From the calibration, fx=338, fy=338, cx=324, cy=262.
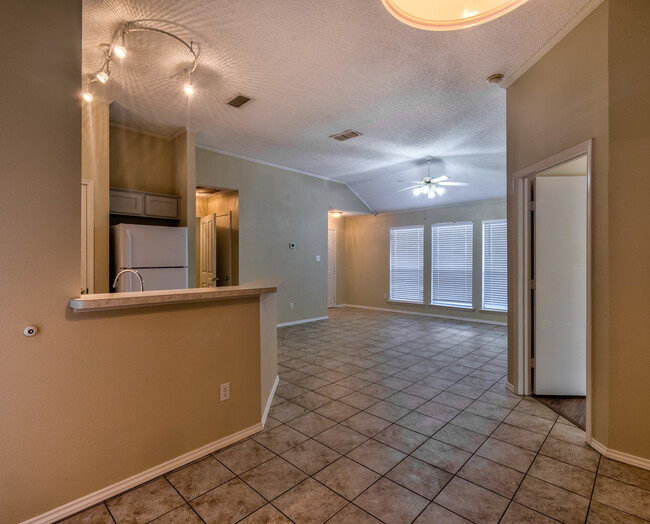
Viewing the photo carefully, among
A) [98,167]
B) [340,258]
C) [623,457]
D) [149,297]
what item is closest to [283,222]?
[340,258]

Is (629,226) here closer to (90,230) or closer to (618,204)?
(618,204)

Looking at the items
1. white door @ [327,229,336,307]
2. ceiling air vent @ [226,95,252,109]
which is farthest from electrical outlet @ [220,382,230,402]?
white door @ [327,229,336,307]

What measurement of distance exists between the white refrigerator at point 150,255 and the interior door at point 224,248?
1594 mm

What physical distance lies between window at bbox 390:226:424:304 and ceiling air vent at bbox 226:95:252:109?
5.32 metres

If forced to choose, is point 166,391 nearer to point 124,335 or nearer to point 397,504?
point 124,335

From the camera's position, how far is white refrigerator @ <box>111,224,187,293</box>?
3727 millimetres

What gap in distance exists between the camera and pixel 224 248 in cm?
601

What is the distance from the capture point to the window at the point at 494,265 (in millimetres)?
6637

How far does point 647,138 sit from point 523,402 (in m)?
2.27

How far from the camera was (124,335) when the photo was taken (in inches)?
74.4

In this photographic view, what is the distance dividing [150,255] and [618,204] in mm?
4319

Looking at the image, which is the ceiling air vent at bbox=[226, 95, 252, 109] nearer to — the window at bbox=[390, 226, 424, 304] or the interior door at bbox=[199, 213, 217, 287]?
the interior door at bbox=[199, 213, 217, 287]

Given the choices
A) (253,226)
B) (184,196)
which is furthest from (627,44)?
(253,226)

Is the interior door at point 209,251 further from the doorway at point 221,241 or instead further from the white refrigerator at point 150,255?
the white refrigerator at point 150,255
